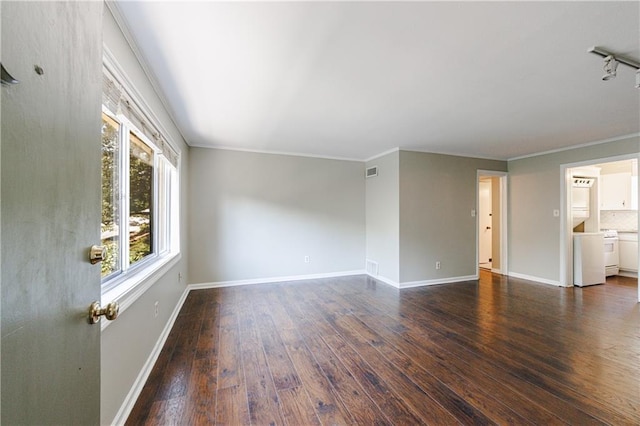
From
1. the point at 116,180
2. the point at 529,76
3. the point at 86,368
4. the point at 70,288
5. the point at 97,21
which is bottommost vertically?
the point at 86,368

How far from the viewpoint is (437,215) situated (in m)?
4.61

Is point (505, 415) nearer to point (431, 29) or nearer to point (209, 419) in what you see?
point (209, 419)

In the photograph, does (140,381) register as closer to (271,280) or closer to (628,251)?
(271,280)

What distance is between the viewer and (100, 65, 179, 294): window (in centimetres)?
161

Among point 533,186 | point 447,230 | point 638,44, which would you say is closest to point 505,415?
point 638,44

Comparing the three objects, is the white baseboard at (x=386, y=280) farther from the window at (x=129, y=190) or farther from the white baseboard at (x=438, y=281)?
the window at (x=129, y=190)

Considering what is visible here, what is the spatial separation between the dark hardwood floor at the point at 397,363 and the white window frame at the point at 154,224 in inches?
28.6

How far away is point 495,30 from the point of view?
5.23 feet

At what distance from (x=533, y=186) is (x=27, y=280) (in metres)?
6.26

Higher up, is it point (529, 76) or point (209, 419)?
point (529, 76)

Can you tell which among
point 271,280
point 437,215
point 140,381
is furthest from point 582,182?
point 140,381

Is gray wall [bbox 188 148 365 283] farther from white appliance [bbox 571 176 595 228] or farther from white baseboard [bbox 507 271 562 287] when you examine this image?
white appliance [bbox 571 176 595 228]

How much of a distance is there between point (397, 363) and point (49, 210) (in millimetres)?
2322

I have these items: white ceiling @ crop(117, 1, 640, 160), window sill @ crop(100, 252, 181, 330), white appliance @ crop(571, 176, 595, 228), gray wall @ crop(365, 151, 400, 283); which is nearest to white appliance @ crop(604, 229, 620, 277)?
white appliance @ crop(571, 176, 595, 228)
